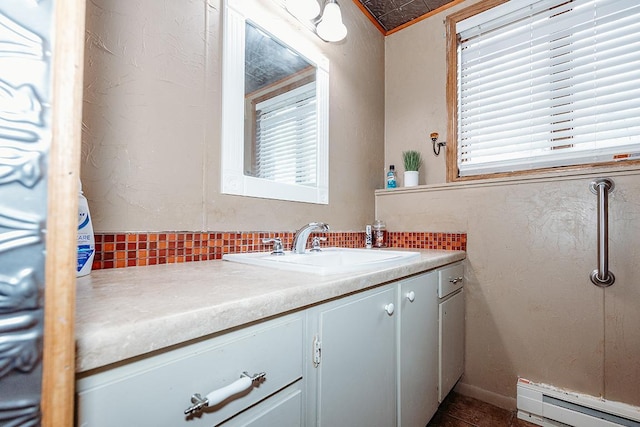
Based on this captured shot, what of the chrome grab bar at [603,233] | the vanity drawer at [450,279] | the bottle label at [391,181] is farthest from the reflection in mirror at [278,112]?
the chrome grab bar at [603,233]

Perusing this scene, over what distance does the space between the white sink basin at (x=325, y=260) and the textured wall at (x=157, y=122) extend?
0.17 metres

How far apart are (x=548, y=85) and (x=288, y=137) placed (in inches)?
56.2

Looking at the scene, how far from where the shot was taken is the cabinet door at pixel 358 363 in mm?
690

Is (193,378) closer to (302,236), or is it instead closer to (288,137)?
(302,236)

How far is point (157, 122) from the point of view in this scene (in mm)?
923

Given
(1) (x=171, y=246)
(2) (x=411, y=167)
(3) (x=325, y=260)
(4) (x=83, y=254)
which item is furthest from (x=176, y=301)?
(2) (x=411, y=167)

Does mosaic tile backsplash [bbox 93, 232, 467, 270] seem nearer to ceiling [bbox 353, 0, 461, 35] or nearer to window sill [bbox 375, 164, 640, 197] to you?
window sill [bbox 375, 164, 640, 197]

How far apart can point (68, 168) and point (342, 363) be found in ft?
2.25

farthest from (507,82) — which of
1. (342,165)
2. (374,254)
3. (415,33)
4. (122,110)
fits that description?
(122,110)

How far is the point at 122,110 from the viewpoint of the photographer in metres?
0.85

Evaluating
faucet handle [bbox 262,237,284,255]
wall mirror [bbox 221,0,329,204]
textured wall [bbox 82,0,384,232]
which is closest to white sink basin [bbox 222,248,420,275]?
faucet handle [bbox 262,237,284,255]

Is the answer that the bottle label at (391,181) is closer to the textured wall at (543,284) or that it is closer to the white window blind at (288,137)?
the textured wall at (543,284)

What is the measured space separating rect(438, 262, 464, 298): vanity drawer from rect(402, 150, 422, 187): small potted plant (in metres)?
0.58

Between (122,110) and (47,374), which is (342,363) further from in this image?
(122,110)
